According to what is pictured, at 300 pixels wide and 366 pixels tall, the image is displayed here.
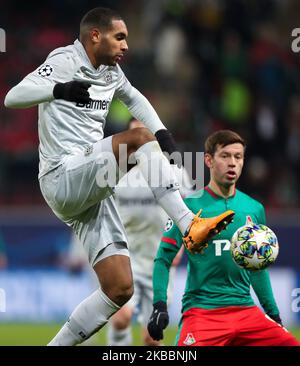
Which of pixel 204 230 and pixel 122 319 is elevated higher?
pixel 204 230

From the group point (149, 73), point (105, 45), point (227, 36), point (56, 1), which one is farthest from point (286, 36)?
point (105, 45)

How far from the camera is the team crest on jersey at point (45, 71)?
5.47 m

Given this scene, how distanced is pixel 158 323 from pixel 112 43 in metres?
1.70

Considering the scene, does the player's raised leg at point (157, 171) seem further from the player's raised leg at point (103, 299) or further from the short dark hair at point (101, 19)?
the short dark hair at point (101, 19)

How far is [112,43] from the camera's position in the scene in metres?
5.66

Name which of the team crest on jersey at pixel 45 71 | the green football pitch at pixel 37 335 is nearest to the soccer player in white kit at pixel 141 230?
the green football pitch at pixel 37 335

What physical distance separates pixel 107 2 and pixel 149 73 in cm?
167

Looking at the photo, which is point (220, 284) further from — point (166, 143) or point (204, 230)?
point (166, 143)

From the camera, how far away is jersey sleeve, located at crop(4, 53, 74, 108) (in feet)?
17.3

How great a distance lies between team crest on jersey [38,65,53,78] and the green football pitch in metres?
4.16

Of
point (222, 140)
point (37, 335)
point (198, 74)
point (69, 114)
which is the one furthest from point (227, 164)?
point (198, 74)

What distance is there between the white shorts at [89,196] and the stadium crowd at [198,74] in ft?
22.7
